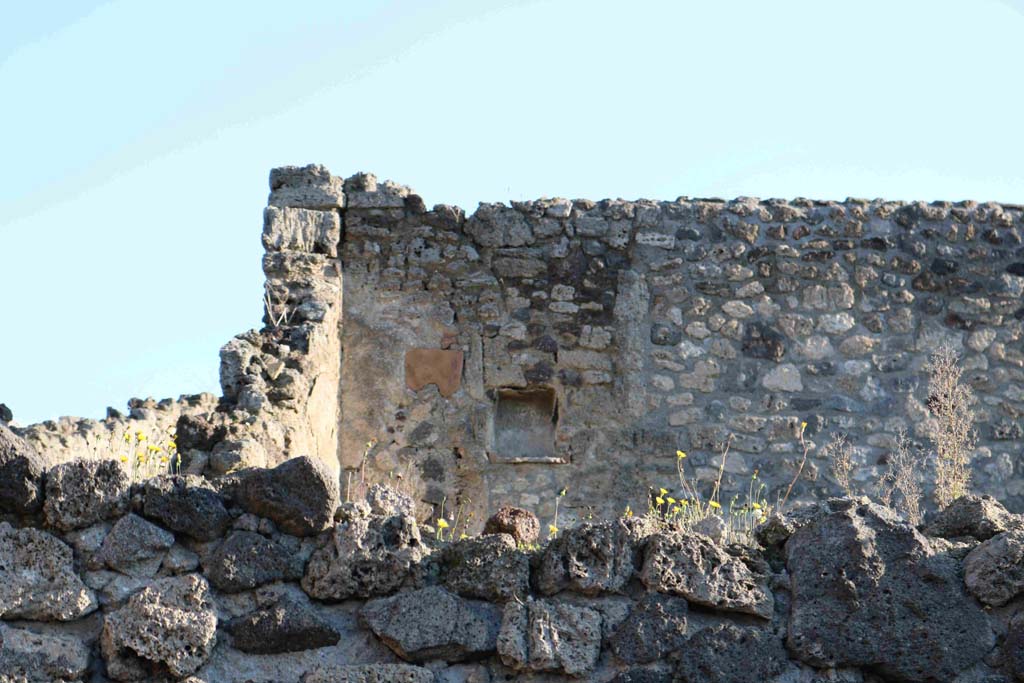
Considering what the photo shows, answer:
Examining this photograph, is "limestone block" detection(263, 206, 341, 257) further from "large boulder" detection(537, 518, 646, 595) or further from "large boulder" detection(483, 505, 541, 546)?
"large boulder" detection(537, 518, 646, 595)

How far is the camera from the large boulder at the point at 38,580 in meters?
4.22

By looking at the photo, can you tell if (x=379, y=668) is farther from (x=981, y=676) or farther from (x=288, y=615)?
(x=981, y=676)

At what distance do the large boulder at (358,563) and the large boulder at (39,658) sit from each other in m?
0.64

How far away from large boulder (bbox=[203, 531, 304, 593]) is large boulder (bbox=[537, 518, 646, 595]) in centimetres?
71

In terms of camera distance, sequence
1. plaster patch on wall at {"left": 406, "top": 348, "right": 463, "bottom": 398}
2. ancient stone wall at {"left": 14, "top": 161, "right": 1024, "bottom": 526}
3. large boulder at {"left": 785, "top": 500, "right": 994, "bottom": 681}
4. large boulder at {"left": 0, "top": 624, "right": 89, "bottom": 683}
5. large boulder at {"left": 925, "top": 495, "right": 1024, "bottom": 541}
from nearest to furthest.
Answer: large boulder at {"left": 0, "top": 624, "right": 89, "bottom": 683}
large boulder at {"left": 785, "top": 500, "right": 994, "bottom": 681}
large boulder at {"left": 925, "top": 495, "right": 1024, "bottom": 541}
ancient stone wall at {"left": 14, "top": 161, "right": 1024, "bottom": 526}
plaster patch on wall at {"left": 406, "top": 348, "right": 463, "bottom": 398}

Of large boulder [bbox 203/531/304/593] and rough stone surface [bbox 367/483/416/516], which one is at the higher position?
rough stone surface [bbox 367/483/416/516]

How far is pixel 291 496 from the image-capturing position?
441cm

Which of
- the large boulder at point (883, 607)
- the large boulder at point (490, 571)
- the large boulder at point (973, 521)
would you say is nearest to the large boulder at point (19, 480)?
the large boulder at point (490, 571)

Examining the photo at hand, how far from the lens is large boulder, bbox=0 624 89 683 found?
413 centimetres

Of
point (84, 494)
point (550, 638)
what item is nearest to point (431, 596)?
point (550, 638)

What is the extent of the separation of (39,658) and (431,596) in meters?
1.07

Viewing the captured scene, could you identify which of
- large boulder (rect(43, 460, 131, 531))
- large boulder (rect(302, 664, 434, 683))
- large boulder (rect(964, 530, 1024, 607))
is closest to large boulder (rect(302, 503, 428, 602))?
large boulder (rect(302, 664, 434, 683))

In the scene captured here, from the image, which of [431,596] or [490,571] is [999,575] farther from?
[431,596]

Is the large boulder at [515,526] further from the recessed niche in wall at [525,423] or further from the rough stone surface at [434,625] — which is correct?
the recessed niche in wall at [525,423]
